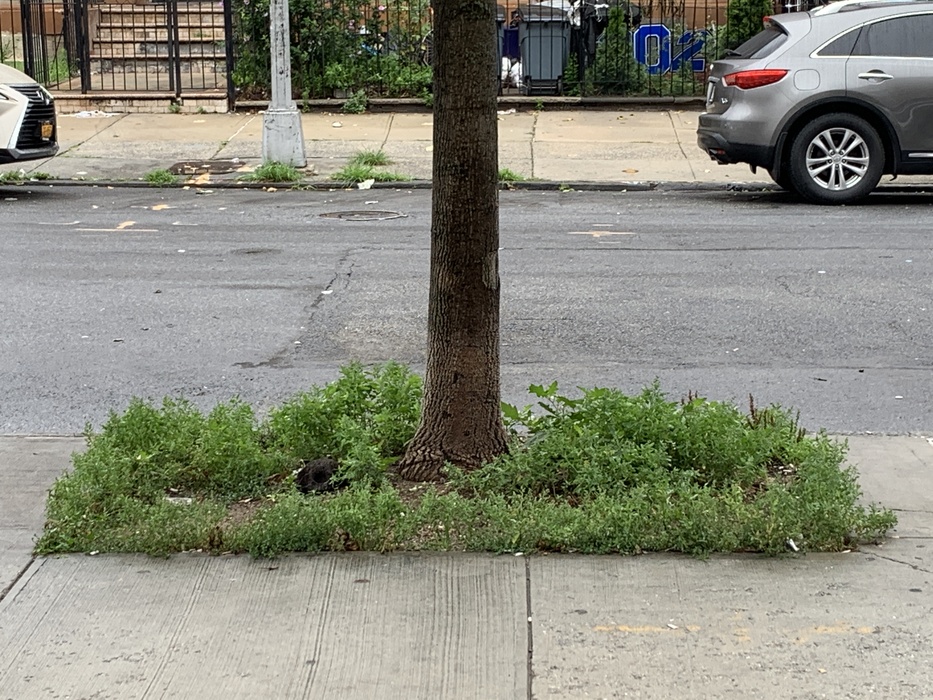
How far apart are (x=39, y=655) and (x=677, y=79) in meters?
17.2

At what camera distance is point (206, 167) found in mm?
15180

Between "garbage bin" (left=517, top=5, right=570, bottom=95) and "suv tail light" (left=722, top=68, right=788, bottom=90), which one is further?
"garbage bin" (left=517, top=5, right=570, bottom=95)

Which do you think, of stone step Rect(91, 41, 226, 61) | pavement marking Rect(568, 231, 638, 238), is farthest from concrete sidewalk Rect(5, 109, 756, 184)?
pavement marking Rect(568, 231, 638, 238)

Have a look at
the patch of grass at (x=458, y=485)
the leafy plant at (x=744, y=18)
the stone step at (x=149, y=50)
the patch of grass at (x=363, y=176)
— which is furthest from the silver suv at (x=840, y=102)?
the stone step at (x=149, y=50)

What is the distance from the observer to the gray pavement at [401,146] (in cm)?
1465

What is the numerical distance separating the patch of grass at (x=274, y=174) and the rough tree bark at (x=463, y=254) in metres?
9.63

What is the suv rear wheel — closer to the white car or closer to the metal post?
the white car

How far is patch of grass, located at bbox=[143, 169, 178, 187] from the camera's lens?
1431cm

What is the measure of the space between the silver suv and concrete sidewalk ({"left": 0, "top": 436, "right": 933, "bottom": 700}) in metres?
8.46

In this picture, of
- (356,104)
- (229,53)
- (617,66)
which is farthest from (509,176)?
(229,53)

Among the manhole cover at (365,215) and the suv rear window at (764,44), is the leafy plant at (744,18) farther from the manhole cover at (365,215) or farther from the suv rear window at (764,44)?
the manhole cover at (365,215)

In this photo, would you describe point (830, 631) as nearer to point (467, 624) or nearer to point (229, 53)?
point (467, 624)

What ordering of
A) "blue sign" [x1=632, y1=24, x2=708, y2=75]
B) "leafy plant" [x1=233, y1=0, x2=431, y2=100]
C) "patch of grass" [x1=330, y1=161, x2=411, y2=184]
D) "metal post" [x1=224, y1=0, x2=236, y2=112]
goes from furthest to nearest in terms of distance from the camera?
"blue sign" [x1=632, y1=24, x2=708, y2=75], "leafy plant" [x1=233, y1=0, x2=431, y2=100], "metal post" [x1=224, y1=0, x2=236, y2=112], "patch of grass" [x1=330, y1=161, x2=411, y2=184]

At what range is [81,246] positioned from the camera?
10703mm
